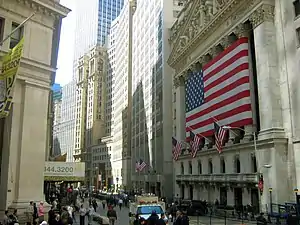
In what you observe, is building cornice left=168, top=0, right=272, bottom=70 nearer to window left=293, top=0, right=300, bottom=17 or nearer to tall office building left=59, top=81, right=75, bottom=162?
window left=293, top=0, right=300, bottom=17

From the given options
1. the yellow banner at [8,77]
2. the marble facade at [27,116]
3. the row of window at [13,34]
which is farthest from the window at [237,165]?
the yellow banner at [8,77]

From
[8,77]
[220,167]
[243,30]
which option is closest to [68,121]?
[220,167]

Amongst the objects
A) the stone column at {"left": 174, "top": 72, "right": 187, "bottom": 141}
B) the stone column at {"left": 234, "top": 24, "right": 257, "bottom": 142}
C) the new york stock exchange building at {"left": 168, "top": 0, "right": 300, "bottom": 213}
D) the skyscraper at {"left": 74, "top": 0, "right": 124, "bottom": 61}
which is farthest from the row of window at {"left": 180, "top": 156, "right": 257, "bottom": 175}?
the skyscraper at {"left": 74, "top": 0, "right": 124, "bottom": 61}

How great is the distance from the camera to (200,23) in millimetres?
51781

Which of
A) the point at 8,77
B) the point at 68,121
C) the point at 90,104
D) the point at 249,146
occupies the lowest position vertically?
the point at 249,146

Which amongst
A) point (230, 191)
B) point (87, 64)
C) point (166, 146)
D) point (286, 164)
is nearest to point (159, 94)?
point (166, 146)

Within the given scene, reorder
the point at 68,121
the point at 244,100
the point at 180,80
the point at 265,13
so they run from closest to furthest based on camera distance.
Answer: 1. the point at 265,13
2. the point at 244,100
3. the point at 180,80
4. the point at 68,121

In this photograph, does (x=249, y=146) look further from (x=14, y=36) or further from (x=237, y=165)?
(x=14, y=36)

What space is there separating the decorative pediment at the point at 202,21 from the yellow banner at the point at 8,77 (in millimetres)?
27909

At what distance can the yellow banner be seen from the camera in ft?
51.9

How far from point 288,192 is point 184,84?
31593 millimetres

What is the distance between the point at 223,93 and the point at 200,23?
48.1 feet

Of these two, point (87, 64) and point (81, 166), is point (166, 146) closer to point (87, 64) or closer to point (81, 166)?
point (81, 166)

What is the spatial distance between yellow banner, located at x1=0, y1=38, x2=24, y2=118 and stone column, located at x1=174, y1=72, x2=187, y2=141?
43.9 meters
